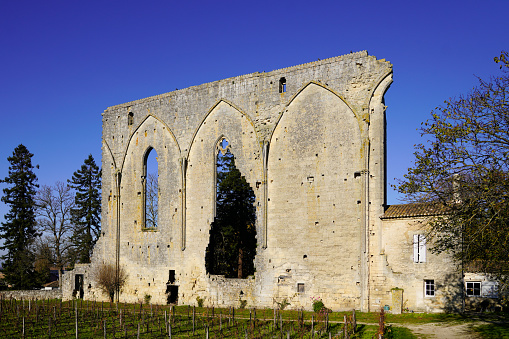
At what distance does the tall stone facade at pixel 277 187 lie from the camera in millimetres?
20156

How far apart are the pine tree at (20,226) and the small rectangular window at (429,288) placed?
2848cm

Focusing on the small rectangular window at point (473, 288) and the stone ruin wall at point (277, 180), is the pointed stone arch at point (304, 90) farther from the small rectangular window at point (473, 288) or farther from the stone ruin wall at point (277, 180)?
the small rectangular window at point (473, 288)

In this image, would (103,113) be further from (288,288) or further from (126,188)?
(288,288)

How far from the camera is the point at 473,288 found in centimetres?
2372

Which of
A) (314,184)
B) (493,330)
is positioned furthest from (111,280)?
(493,330)

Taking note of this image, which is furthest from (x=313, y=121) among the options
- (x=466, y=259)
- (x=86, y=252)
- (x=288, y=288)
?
(x=86, y=252)

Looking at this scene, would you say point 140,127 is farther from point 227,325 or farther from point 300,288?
point 227,325

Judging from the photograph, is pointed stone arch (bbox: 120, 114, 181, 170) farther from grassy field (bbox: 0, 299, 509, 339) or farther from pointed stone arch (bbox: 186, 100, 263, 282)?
grassy field (bbox: 0, 299, 509, 339)

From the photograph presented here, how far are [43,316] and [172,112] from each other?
450 inches

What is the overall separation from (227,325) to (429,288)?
7.45 m

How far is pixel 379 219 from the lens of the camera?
778 inches

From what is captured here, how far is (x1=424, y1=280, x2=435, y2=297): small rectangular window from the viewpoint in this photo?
18.5 meters

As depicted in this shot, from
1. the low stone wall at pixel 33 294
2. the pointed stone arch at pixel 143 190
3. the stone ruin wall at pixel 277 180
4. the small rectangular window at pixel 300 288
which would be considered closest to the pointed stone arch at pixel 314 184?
the stone ruin wall at pixel 277 180

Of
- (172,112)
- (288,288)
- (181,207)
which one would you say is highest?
(172,112)
